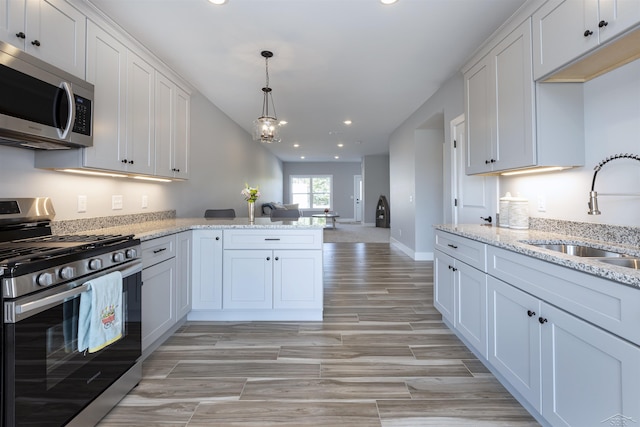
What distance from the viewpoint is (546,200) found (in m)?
2.34

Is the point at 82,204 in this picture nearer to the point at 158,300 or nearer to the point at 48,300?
the point at 158,300

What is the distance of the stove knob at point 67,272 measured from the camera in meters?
1.34

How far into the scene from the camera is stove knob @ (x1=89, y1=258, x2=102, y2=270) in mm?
1504

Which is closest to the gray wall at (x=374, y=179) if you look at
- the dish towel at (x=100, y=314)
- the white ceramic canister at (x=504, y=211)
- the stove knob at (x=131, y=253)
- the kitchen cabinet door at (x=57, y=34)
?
the white ceramic canister at (x=504, y=211)

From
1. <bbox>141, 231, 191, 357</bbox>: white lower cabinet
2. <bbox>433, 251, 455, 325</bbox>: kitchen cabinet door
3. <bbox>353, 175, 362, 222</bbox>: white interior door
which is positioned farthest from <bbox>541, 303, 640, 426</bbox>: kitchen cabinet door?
<bbox>353, 175, 362, 222</bbox>: white interior door

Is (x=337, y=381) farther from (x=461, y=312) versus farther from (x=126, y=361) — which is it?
(x=126, y=361)

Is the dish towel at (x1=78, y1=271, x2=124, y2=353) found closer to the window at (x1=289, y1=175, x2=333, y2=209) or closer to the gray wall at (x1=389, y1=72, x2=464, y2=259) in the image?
the gray wall at (x1=389, y1=72, x2=464, y2=259)

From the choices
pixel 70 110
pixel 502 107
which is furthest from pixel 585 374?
pixel 70 110

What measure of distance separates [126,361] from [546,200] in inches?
119

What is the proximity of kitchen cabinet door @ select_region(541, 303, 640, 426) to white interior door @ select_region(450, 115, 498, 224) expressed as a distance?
76.8 inches

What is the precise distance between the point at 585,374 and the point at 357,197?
12.9 metres

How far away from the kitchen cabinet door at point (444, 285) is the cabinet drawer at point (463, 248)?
76mm

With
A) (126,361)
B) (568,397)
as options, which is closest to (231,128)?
(126,361)

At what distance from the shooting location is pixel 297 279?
2.87 metres
